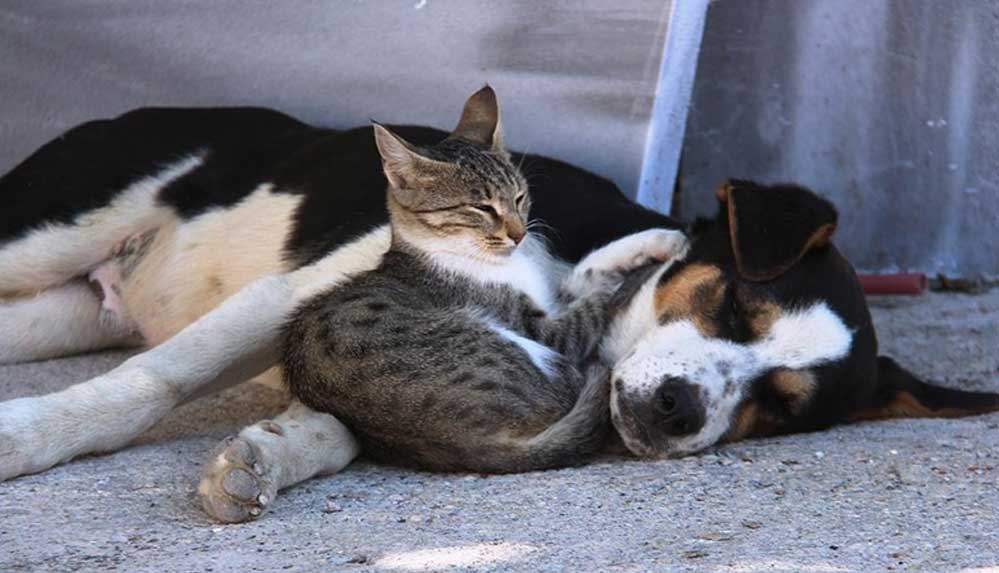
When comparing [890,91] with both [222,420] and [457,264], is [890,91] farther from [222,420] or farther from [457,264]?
[222,420]

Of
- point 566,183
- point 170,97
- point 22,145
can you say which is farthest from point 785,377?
point 22,145

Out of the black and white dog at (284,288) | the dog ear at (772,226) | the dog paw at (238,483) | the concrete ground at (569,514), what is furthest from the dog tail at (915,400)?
the dog paw at (238,483)

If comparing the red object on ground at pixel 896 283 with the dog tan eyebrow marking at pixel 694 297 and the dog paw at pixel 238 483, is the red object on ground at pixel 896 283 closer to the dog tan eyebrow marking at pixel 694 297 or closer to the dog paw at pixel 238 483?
the dog tan eyebrow marking at pixel 694 297

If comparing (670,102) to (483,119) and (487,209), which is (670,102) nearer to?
(483,119)

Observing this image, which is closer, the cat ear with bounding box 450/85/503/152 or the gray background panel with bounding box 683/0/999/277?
the cat ear with bounding box 450/85/503/152

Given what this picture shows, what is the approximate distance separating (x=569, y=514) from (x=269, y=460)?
755 millimetres

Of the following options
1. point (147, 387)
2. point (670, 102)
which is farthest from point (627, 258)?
point (147, 387)

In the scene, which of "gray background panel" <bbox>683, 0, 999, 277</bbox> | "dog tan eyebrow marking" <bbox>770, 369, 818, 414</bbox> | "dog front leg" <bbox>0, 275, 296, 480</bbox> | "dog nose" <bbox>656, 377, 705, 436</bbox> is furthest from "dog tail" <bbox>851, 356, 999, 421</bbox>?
"dog front leg" <bbox>0, 275, 296, 480</bbox>

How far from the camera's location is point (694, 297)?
4434mm

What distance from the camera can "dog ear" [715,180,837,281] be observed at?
14.2ft

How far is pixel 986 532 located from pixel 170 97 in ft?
12.1

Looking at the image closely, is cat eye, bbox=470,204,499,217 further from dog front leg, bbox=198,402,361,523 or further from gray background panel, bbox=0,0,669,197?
gray background panel, bbox=0,0,669,197

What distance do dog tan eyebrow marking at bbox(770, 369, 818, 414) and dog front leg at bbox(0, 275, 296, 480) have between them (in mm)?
1439

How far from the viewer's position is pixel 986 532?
3570mm
